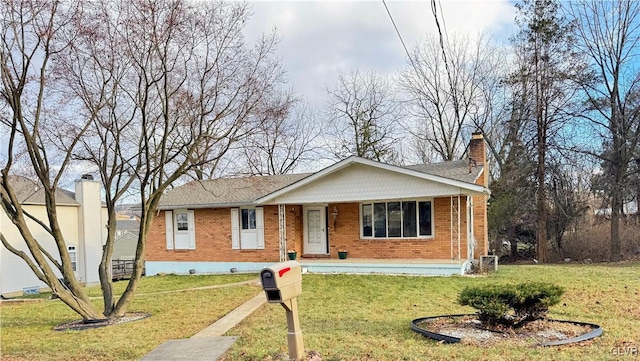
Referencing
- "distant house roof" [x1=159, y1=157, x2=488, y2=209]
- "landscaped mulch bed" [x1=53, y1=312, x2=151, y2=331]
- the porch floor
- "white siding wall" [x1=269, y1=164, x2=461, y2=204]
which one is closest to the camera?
"landscaped mulch bed" [x1=53, y1=312, x2=151, y2=331]

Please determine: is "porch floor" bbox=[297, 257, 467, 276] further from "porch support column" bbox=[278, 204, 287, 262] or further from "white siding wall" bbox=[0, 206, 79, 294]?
"white siding wall" bbox=[0, 206, 79, 294]

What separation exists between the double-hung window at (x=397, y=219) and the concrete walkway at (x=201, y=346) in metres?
8.67

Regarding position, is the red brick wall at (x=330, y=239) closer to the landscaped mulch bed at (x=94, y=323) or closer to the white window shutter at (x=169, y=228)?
the white window shutter at (x=169, y=228)

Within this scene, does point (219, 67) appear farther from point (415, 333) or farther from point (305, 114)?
point (305, 114)

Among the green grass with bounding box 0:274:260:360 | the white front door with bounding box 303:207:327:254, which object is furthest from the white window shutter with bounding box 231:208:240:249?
the green grass with bounding box 0:274:260:360

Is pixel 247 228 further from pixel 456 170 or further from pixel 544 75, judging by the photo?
pixel 544 75

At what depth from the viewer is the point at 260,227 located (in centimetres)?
1736

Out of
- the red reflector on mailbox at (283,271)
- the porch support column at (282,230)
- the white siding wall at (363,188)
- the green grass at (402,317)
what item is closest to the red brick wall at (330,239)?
the porch support column at (282,230)

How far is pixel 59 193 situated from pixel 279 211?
1407 centimetres

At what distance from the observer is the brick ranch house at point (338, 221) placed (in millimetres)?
14562

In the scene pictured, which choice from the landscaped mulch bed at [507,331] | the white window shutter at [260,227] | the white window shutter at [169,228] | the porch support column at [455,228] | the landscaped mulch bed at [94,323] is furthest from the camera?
the white window shutter at [169,228]

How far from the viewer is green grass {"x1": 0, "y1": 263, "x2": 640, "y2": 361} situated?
5.37 meters

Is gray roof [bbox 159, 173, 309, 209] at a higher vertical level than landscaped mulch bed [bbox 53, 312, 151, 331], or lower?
higher

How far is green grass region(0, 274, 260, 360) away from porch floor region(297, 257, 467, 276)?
3.21 meters
